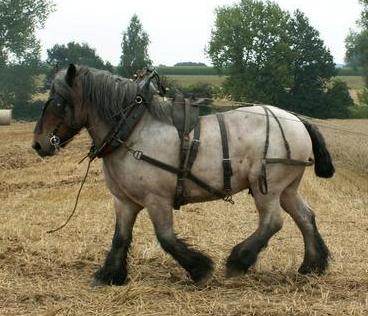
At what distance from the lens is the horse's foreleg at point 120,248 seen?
6.63 meters

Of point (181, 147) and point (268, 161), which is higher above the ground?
point (181, 147)

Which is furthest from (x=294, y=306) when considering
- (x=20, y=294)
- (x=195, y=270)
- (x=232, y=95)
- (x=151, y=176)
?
(x=232, y=95)

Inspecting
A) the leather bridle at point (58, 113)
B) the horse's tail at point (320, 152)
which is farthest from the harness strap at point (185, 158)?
the horse's tail at point (320, 152)

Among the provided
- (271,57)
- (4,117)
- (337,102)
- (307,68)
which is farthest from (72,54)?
(4,117)

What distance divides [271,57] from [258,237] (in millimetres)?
59521

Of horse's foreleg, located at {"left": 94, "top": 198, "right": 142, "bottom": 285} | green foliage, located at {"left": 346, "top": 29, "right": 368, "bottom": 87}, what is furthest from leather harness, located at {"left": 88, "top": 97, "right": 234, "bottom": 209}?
green foliage, located at {"left": 346, "top": 29, "right": 368, "bottom": 87}

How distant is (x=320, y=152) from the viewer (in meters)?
7.08

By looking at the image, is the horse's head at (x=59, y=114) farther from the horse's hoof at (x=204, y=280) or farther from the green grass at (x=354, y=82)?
the green grass at (x=354, y=82)

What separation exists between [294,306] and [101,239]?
146 inches

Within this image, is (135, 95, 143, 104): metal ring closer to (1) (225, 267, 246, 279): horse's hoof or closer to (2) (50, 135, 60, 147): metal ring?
(2) (50, 135, 60, 147): metal ring

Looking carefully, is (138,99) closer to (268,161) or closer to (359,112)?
(268,161)

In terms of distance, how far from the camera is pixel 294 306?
5.51 meters

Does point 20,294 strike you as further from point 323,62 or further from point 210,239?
point 323,62

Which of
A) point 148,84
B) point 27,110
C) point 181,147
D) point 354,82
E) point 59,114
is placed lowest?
point 27,110
